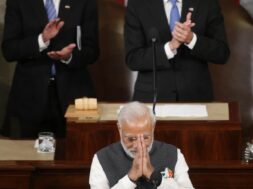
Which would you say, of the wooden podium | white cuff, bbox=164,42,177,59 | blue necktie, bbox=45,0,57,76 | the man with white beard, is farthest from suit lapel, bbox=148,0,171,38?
the man with white beard

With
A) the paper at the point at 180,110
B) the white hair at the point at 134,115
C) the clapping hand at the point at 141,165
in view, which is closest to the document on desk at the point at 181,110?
the paper at the point at 180,110

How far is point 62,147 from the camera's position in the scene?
147 inches

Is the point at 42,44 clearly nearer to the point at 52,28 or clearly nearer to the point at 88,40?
the point at 52,28

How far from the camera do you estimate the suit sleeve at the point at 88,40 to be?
4230mm

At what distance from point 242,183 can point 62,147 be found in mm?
893

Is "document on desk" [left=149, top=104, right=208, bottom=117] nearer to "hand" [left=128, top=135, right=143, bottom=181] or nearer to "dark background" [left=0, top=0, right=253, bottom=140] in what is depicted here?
"hand" [left=128, top=135, right=143, bottom=181]

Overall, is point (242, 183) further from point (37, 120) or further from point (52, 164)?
point (37, 120)

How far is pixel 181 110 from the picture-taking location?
3688 mm

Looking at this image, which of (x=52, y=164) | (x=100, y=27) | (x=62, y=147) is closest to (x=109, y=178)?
(x=52, y=164)

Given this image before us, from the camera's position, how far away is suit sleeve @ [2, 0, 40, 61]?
4.18m

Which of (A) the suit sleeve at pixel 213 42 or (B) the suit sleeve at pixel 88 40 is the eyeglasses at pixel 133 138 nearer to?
(A) the suit sleeve at pixel 213 42

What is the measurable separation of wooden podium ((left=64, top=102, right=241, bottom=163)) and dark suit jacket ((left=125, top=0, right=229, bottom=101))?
0.57 meters

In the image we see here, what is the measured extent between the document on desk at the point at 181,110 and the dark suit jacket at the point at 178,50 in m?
0.32

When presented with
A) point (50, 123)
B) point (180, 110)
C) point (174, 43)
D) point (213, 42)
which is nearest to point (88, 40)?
point (50, 123)
